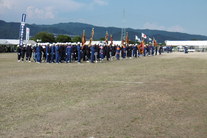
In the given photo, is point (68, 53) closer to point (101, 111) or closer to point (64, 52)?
point (64, 52)

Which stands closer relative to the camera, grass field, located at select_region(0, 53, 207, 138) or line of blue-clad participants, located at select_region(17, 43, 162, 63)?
grass field, located at select_region(0, 53, 207, 138)

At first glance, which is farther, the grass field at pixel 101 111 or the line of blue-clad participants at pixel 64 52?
the line of blue-clad participants at pixel 64 52

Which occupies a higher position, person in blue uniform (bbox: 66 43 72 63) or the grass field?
person in blue uniform (bbox: 66 43 72 63)

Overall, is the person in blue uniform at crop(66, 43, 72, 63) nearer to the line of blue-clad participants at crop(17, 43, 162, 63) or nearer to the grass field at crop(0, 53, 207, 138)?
the line of blue-clad participants at crop(17, 43, 162, 63)

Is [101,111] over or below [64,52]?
below

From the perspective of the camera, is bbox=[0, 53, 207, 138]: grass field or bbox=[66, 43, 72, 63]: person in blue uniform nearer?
bbox=[0, 53, 207, 138]: grass field

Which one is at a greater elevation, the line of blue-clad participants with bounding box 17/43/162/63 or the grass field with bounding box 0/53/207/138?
the line of blue-clad participants with bounding box 17/43/162/63

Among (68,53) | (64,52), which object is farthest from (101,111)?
(64,52)

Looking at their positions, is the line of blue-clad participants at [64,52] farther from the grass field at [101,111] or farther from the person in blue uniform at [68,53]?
the grass field at [101,111]

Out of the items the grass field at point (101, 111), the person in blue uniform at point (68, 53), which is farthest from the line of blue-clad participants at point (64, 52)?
the grass field at point (101, 111)

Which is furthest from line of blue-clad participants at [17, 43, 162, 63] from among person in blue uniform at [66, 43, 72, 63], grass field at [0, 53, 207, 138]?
grass field at [0, 53, 207, 138]

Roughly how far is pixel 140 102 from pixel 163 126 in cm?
292

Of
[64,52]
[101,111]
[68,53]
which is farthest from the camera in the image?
[64,52]

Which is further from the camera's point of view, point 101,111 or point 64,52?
point 64,52
